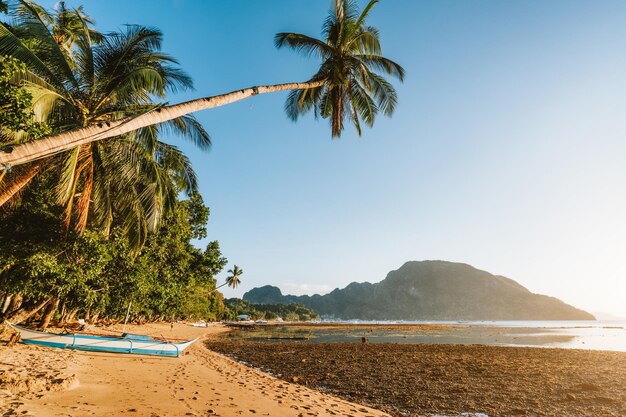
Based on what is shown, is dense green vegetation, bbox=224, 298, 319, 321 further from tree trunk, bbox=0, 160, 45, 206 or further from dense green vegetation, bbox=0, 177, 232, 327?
tree trunk, bbox=0, 160, 45, 206

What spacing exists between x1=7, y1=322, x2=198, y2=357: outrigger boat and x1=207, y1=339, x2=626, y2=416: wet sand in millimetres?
5588

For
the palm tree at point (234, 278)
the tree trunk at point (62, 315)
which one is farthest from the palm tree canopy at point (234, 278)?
the tree trunk at point (62, 315)

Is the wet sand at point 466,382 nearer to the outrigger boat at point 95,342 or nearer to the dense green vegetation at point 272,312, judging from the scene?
the outrigger boat at point 95,342

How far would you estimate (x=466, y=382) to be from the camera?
13320 millimetres

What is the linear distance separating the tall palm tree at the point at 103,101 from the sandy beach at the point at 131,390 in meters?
4.40

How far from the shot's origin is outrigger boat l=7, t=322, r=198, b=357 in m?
12.3

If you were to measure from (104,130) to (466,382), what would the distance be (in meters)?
15.2

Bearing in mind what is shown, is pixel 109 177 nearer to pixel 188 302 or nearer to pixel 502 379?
pixel 502 379

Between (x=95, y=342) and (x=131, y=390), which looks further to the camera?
(x=95, y=342)

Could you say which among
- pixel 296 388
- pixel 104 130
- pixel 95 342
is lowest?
pixel 296 388

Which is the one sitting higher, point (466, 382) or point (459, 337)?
point (459, 337)

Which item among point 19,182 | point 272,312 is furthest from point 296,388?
point 272,312

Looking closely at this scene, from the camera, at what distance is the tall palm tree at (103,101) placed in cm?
857

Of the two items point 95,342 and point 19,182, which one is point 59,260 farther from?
point 19,182
